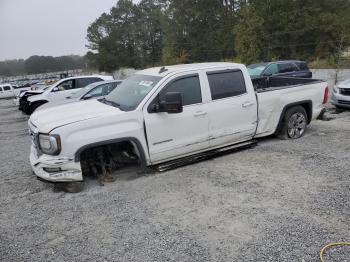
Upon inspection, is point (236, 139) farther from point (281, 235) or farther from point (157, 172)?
point (281, 235)

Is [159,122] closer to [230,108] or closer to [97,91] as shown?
[230,108]

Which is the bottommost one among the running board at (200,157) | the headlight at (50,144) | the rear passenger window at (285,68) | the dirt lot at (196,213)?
the dirt lot at (196,213)

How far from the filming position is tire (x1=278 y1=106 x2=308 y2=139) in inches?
274

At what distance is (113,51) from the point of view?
62.8 meters

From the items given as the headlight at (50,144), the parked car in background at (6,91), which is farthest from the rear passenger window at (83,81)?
the parked car in background at (6,91)

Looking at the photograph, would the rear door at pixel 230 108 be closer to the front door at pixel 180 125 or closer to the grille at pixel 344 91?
the front door at pixel 180 125

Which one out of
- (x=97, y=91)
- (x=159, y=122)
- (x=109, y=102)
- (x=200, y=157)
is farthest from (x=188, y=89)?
(x=97, y=91)

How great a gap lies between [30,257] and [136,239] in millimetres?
1087

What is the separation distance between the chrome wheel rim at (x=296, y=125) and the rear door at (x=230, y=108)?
1160mm

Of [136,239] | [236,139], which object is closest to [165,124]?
[236,139]

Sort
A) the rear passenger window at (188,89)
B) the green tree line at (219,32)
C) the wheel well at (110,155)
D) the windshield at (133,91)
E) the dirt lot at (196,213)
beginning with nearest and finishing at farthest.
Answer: the dirt lot at (196,213)
the wheel well at (110,155)
the windshield at (133,91)
the rear passenger window at (188,89)
the green tree line at (219,32)

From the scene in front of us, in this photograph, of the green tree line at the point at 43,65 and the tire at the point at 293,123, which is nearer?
the tire at the point at 293,123

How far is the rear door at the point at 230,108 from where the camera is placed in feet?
19.0

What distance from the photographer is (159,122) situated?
5.24 meters
